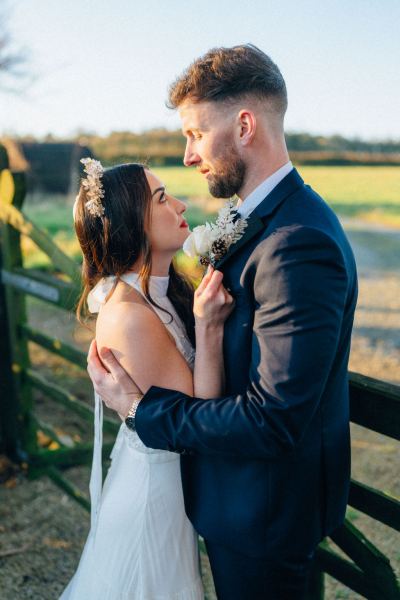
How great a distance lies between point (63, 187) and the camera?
24.4 meters

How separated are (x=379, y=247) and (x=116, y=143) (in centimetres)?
1753

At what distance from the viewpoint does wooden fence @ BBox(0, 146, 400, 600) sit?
6.90 feet

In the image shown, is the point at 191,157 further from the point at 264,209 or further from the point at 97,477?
the point at 97,477

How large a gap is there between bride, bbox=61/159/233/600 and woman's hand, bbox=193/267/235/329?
308 millimetres

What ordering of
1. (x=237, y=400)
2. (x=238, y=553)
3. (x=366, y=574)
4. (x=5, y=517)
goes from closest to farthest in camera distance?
(x=237, y=400)
(x=238, y=553)
(x=366, y=574)
(x=5, y=517)

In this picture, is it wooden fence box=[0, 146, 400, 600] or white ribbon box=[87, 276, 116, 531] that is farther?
white ribbon box=[87, 276, 116, 531]

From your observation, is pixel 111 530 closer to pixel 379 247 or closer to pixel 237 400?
pixel 237 400

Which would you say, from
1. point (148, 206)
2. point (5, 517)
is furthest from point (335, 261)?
point (5, 517)

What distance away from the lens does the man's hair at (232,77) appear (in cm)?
182

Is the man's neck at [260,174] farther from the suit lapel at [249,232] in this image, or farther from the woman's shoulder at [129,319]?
the woman's shoulder at [129,319]

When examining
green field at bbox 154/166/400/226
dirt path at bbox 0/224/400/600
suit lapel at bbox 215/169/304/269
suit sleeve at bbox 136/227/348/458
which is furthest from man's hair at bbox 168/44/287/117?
green field at bbox 154/166/400/226

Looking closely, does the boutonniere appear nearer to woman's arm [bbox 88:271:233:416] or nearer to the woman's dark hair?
woman's arm [bbox 88:271:233:416]

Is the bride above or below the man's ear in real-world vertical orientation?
below

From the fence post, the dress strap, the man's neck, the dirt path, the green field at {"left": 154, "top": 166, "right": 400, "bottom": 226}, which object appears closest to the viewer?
the man's neck
